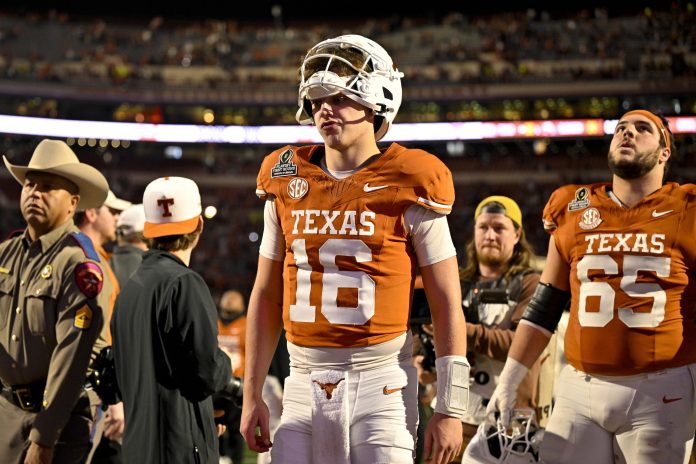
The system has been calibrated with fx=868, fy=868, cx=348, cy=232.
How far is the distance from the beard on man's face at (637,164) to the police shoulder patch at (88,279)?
2.49 m

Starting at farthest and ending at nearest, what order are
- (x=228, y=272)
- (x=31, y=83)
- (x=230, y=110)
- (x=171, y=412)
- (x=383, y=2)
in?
(x=383, y=2)
(x=230, y=110)
(x=31, y=83)
(x=228, y=272)
(x=171, y=412)

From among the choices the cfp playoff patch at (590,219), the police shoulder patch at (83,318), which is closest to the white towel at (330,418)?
the cfp playoff patch at (590,219)

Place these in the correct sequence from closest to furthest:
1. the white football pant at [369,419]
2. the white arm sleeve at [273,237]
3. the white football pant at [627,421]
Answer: the white football pant at [369,419] < the white arm sleeve at [273,237] < the white football pant at [627,421]

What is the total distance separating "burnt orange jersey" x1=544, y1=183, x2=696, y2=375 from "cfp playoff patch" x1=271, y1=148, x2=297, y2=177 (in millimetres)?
1546

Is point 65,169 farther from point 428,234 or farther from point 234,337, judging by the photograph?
point 234,337

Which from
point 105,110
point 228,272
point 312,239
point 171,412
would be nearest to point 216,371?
point 171,412

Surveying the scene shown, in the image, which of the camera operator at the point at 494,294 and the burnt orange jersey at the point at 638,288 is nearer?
the burnt orange jersey at the point at 638,288

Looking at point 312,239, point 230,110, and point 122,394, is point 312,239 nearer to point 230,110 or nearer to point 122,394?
point 122,394

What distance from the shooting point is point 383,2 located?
43875 millimetres

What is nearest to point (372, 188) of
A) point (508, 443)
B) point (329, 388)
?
point (329, 388)

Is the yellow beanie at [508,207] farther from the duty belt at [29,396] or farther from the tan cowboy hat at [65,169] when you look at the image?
the duty belt at [29,396]

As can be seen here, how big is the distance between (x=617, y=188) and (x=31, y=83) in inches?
1276

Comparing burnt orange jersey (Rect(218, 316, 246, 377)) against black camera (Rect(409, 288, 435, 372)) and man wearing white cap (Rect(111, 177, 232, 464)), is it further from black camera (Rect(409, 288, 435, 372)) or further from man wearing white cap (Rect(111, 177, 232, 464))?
man wearing white cap (Rect(111, 177, 232, 464))

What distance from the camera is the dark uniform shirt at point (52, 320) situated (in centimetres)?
405
